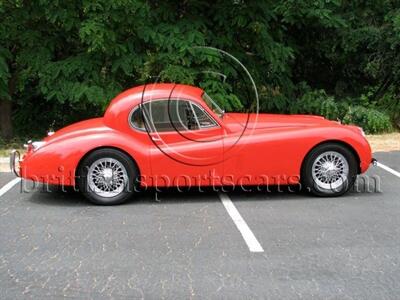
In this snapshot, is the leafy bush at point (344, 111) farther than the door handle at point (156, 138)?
Yes

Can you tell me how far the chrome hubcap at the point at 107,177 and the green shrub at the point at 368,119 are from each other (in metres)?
7.42

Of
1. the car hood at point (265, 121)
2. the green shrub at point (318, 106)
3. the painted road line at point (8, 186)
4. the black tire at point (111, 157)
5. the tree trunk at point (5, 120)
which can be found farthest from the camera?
the green shrub at point (318, 106)

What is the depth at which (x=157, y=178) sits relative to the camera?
6.96 metres

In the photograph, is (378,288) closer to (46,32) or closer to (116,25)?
(116,25)

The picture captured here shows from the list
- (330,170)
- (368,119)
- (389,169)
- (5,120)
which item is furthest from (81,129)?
(368,119)

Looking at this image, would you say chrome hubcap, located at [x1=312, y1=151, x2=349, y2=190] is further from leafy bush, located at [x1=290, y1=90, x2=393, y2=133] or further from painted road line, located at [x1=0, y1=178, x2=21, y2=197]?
leafy bush, located at [x1=290, y1=90, x2=393, y2=133]

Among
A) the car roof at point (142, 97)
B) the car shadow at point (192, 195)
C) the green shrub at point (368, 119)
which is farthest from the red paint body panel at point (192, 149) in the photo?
the green shrub at point (368, 119)

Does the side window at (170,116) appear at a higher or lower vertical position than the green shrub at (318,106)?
higher

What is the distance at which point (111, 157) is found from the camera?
6879 millimetres

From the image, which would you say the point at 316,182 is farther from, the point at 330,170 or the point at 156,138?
the point at 156,138

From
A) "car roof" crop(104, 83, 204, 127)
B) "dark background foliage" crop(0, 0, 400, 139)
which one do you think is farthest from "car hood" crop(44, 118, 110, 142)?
"dark background foliage" crop(0, 0, 400, 139)

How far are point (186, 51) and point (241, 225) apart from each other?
20.4 ft

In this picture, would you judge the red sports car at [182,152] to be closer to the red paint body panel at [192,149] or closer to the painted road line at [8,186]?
the red paint body panel at [192,149]

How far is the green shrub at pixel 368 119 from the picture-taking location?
41.7 ft
